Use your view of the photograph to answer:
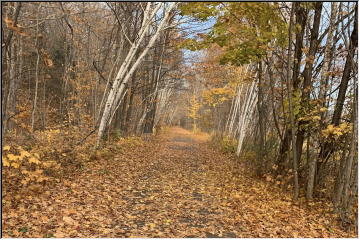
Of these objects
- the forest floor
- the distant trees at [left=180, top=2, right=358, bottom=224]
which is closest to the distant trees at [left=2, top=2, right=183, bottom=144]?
the distant trees at [left=180, top=2, right=358, bottom=224]

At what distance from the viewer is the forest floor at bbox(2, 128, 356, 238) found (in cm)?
504

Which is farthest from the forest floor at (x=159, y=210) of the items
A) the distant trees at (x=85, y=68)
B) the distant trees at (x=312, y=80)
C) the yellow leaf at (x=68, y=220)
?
the distant trees at (x=85, y=68)

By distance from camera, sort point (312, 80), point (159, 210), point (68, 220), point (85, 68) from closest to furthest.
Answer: point (68, 220) → point (159, 210) → point (312, 80) → point (85, 68)

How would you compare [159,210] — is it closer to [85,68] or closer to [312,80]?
[312,80]

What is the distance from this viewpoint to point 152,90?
68.8 ft

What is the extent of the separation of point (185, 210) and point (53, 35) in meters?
20.8

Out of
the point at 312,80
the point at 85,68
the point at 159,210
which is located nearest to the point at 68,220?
the point at 159,210

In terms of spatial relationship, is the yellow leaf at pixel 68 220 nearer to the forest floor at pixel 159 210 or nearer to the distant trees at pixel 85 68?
the forest floor at pixel 159 210

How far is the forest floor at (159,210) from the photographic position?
5039mm

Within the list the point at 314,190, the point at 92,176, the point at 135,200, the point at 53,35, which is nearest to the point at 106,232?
the point at 135,200

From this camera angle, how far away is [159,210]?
20.4 ft

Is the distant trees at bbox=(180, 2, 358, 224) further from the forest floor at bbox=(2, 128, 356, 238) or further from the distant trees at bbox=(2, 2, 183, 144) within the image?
the distant trees at bbox=(2, 2, 183, 144)

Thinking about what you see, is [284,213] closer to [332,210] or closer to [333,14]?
[332,210]

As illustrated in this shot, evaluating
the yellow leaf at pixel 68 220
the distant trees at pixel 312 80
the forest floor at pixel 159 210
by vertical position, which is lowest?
the forest floor at pixel 159 210
